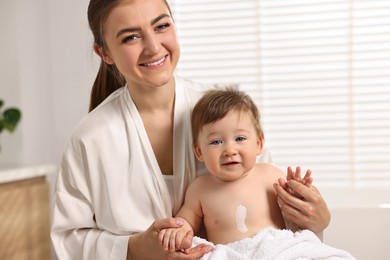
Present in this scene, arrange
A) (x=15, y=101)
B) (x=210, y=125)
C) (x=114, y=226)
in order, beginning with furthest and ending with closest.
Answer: (x=15, y=101)
(x=114, y=226)
(x=210, y=125)

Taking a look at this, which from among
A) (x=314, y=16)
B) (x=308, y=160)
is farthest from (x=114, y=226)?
(x=314, y=16)

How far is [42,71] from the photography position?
2758mm

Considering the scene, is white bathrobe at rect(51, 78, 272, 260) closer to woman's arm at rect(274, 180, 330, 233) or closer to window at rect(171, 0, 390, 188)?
woman's arm at rect(274, 180, 330, 233)

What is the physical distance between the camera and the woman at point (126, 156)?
1587 millimetres

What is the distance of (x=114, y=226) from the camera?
5.46 ft

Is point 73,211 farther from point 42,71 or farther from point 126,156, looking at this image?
point 42,71

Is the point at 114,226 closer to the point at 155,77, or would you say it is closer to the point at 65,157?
the point at 65,157

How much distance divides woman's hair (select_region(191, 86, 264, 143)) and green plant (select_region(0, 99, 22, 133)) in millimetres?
1235

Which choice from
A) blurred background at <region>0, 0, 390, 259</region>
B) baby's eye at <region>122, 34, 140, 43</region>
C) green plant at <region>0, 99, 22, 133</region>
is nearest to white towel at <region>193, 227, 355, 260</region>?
baby's eye at <region>122, 34, 140, 43</region>

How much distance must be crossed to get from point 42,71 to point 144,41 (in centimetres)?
131

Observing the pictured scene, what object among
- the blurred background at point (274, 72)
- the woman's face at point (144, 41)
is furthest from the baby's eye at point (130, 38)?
the blurred background at point (274, 72)

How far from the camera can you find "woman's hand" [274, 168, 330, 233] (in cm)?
154

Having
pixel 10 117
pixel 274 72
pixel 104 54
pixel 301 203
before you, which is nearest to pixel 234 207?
pixel 301 203

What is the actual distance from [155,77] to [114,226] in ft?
1.36
